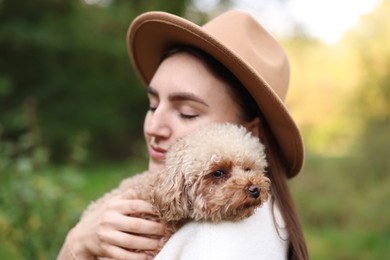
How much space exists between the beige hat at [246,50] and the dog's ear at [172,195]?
0.49 metres

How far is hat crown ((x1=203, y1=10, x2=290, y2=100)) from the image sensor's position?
102 inches

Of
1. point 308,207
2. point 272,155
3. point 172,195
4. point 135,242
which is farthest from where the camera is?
point 308,207

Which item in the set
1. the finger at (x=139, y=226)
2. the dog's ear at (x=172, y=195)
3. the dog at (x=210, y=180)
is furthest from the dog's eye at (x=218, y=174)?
the finger at (x=139, y=226)

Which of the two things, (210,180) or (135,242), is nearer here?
(210,180)

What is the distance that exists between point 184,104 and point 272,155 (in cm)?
45

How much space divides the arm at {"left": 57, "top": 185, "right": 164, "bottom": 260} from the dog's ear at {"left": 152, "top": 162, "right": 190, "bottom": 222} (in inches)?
4.7

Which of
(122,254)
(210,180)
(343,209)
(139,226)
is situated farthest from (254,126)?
(343,209)

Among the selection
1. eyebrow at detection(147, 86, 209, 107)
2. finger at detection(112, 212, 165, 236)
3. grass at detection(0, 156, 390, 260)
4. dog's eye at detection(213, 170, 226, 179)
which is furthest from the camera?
grass at detection(0, 156, 390, 260)

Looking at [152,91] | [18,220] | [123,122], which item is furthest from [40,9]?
[152,91]

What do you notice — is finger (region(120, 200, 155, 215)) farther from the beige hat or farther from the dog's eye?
the beige hat

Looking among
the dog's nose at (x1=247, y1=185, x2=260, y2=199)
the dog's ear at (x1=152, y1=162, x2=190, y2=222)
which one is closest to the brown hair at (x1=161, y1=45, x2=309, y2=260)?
the dog's nose at (x1=247, y1=185, x2=260, y2=199)

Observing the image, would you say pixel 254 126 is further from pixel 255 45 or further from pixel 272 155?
pixel 255 45

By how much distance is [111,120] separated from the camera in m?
18.4

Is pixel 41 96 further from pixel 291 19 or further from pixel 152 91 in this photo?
pixel 152 91
